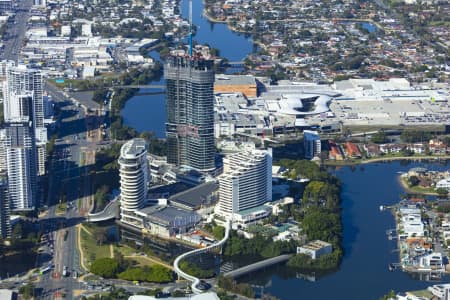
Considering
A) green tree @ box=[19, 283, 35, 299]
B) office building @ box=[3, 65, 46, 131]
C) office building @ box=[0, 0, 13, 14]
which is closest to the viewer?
green tree @ box=[19, 283, 35, 299]

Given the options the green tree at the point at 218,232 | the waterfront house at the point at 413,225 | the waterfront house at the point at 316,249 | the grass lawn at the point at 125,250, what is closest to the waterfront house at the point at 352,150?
the waterfront house at the point at 413,225

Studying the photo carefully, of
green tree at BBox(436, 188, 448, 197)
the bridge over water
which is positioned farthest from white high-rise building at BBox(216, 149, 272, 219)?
green tree at BBox(436, 188, 448, 197)

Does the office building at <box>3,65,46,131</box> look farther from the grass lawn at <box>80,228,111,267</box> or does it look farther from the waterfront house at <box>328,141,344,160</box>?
the grass lawn at <box>80,228,111,267</box>

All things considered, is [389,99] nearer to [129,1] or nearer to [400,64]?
[400,64]

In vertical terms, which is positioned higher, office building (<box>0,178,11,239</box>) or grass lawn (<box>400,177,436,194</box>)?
office building (<box>0,178,11,239</box>)

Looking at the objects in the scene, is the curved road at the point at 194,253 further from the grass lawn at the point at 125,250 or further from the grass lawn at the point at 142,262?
the grass lawn at the point at 125,250

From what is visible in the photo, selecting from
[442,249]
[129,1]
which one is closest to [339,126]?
[442,249]
